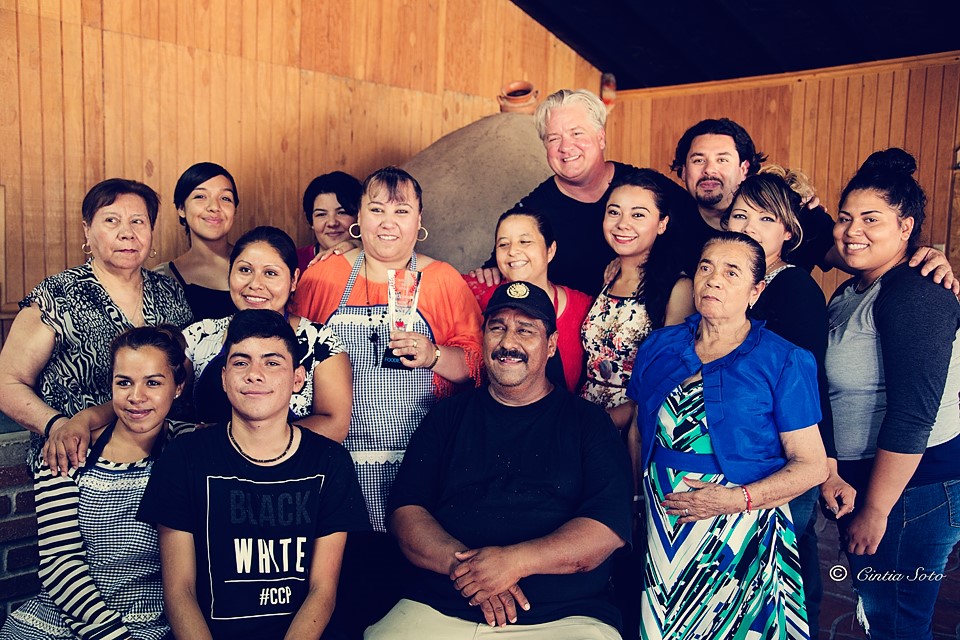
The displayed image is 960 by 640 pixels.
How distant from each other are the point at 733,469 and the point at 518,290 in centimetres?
72

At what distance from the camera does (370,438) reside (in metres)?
2.39

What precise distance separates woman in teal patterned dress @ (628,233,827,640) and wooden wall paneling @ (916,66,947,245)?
12.1 feet

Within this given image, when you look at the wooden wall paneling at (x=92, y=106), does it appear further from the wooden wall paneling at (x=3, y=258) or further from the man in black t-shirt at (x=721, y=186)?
the man in black t-shirt at (x=721, y=186)

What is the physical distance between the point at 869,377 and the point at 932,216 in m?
3.54

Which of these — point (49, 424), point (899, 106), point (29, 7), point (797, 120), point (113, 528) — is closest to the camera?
point (113, 528)

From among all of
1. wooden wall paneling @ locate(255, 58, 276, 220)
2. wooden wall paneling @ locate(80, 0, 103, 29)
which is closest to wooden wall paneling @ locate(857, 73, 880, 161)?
wooden wall paneling @ locate(255, 58, 276, 220)

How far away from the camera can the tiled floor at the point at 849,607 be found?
3.21m

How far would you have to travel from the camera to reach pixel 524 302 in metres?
2.27

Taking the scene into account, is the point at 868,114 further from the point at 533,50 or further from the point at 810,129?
the point at 533,50

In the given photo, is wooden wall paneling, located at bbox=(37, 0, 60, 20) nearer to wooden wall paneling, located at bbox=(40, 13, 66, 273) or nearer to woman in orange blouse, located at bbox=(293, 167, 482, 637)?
wooden wall paneling, located at bbox=(40, 13, 66, 273)

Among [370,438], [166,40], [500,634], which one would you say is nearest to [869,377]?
[500,634]

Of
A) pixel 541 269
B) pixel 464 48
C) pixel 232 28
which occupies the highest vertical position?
pixel 464 48

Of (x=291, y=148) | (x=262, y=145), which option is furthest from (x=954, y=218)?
(x=262, y=145)

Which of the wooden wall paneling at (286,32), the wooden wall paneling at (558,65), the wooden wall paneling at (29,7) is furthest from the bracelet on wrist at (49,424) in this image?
the wooden wall paneling at (558,65)
